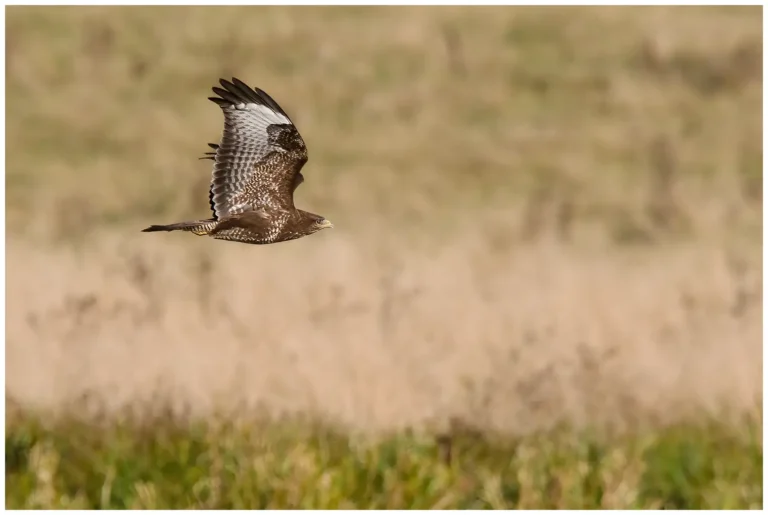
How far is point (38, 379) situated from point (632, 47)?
723 cm

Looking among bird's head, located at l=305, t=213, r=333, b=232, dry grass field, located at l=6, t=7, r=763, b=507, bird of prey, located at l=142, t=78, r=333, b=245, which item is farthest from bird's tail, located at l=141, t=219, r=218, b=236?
dry grass field, located at l=6, t=7, r=763, b=507

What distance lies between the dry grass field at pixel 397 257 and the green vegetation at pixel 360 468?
0.02 m

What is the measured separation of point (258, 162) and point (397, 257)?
9.89 ft

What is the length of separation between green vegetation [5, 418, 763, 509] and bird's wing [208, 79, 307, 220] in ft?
3.98

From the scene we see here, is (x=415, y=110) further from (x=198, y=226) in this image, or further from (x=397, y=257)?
(x=198, y=226)

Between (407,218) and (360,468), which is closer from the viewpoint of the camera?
(360,468)

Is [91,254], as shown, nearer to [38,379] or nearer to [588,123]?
[38,379]

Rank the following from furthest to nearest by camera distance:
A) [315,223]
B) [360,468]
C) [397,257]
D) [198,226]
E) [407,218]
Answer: [407,218] → [397,257] → [360,468] → [315,223] → [198,226]

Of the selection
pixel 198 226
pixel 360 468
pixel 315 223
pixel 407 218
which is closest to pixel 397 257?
pixel 407 218

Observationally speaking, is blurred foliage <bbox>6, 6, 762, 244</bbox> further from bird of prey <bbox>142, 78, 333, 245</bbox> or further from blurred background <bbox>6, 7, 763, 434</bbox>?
bird of prey <bbox>142, 78, 333, 245</bbox>

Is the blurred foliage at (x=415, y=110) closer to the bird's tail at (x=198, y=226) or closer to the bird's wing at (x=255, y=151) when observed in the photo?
the bird's wing at (x=255, y=151)

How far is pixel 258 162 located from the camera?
5.30 m

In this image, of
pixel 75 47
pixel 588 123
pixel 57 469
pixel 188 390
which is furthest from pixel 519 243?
pixel 75 47

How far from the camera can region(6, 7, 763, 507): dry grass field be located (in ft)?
19.6
